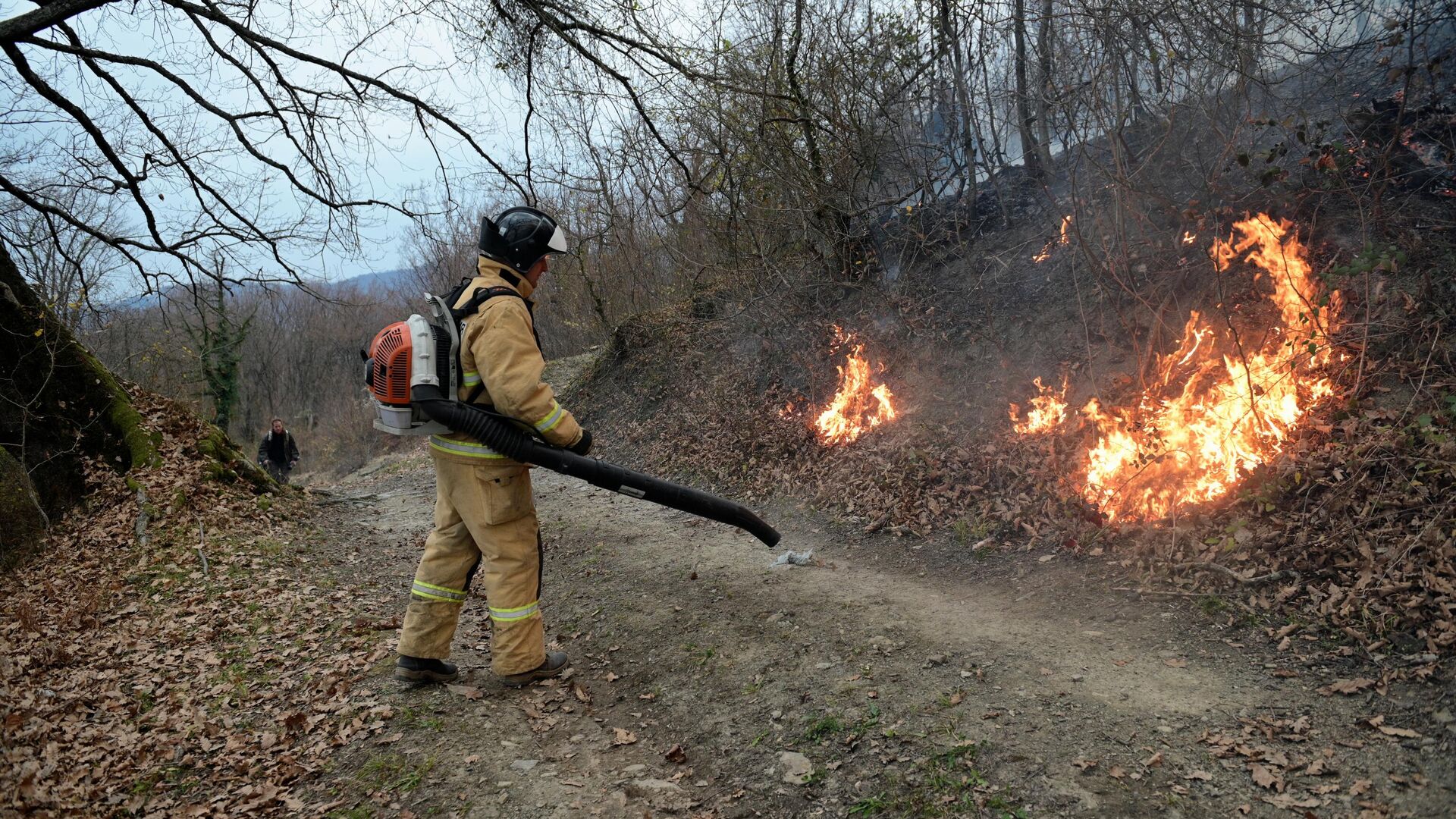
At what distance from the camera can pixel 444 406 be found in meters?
4.35

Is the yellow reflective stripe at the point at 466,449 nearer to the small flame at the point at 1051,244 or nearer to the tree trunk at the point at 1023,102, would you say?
the tree trunk at the point at 1023,102

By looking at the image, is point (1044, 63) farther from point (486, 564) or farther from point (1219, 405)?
point (486, 564)

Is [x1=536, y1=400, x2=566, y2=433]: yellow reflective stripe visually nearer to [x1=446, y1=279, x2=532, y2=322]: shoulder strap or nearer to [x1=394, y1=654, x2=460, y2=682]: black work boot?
[x1=446, y1=279, x2=532, y2=322]: shoulder strap

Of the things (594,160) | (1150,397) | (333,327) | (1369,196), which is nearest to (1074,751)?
(1150,397)

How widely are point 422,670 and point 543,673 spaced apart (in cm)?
71

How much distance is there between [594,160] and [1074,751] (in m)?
12.7

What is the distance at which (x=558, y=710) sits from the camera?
4.51m

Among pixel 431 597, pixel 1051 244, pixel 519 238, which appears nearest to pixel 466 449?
pixel 431 597

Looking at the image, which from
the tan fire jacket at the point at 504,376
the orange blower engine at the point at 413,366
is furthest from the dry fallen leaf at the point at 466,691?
the orange blower engine at the point at 413,366

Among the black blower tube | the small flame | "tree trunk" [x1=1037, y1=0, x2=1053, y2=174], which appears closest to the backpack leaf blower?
the black blower tube

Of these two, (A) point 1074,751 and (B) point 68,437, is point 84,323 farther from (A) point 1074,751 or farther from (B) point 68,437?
(A) point 1074,751

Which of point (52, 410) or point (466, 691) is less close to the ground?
point (52, 410)

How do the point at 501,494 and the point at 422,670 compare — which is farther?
the point at 422,670

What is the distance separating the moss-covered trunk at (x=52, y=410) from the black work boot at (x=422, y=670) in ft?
19.3
